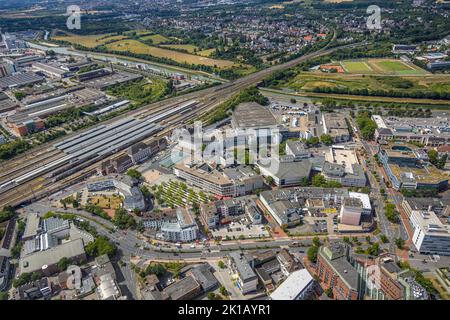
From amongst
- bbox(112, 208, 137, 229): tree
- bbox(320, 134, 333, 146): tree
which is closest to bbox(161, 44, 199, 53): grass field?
bbox(320, 134, 333, 146): tree

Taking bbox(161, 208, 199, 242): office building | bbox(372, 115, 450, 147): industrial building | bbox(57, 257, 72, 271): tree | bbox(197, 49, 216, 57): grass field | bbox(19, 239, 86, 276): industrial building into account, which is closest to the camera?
bbox(19, 239, 86, 276): industrial building

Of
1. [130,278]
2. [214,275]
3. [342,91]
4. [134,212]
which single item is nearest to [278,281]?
[214,275]

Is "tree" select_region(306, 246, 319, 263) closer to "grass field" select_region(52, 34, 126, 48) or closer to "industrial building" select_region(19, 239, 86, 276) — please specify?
"industrial building" select_region(19, 239, 86, 276)

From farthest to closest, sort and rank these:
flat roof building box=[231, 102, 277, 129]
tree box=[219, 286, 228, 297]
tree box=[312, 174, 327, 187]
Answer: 1. flat roof building box=[231, 102, 277, 129]
2. tree box=[312, 174, 327, 187]
3. tree box=[219, 286, 228, 297]

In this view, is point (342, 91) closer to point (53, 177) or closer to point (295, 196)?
point (295, 196)

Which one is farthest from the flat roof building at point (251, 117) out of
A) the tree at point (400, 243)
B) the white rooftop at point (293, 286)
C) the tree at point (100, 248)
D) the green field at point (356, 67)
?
the green field at point (356, 67)

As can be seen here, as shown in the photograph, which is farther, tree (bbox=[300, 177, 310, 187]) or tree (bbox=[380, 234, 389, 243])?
tree (bbox=[300, 177, 310, 187])
